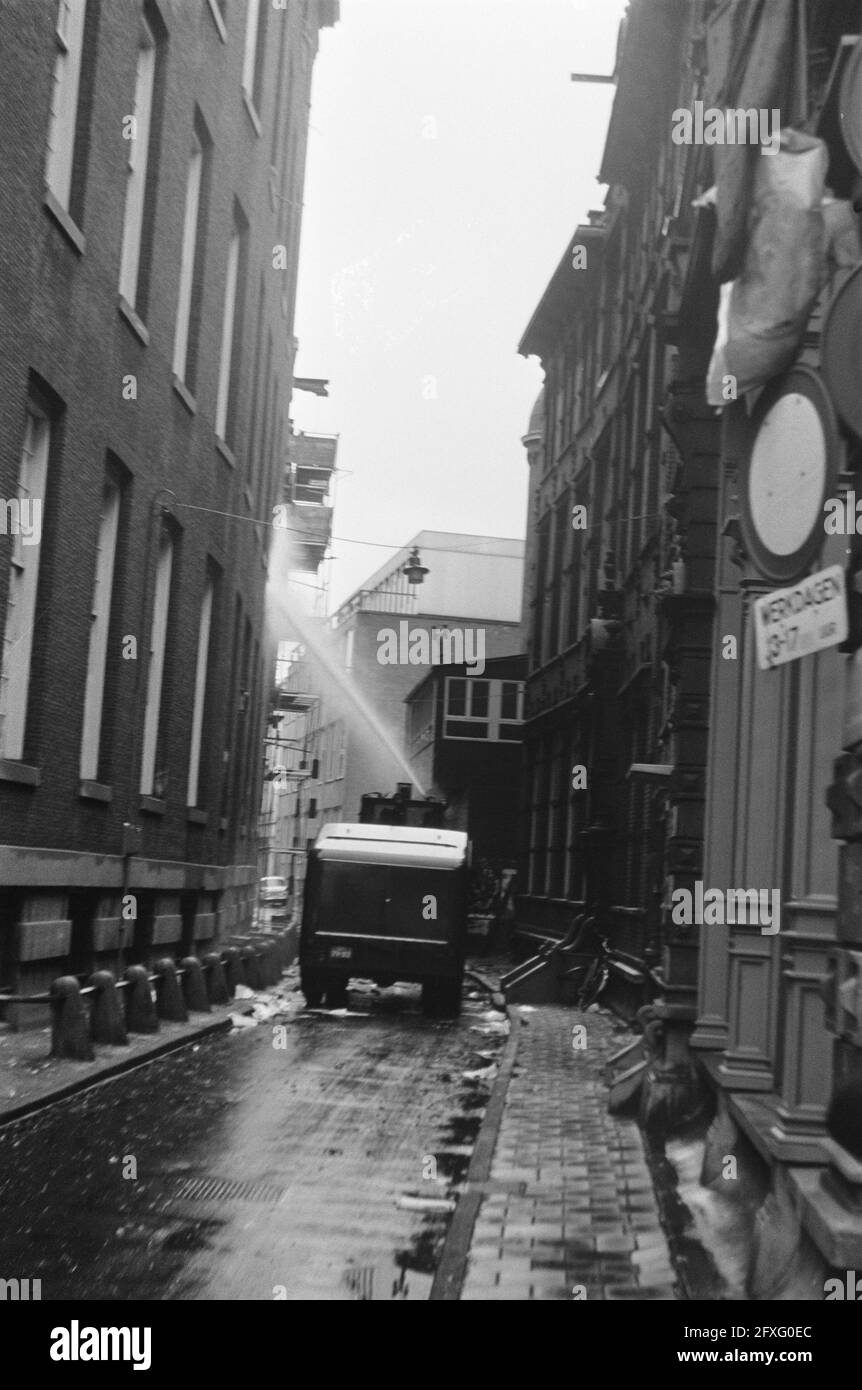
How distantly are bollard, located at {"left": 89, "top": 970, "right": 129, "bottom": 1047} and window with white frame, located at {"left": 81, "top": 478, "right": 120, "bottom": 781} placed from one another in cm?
352

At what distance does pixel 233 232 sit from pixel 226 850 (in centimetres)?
907

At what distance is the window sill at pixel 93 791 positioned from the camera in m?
16.3

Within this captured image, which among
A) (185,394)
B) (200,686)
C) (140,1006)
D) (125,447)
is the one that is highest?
(185,394)

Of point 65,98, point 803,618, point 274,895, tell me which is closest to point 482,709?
point 274,895

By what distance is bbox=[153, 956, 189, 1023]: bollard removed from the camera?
1677 cm

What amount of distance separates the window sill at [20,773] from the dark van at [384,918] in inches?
290

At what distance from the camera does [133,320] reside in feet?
56.3

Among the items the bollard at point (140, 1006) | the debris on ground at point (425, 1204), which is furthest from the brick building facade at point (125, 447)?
the debris on ground at point (425, 1204)

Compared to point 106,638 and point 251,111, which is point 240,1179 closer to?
point 106,638

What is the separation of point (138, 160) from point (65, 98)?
2.88 metres

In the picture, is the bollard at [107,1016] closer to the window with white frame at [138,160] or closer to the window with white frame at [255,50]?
the window with white frame at [138,160]

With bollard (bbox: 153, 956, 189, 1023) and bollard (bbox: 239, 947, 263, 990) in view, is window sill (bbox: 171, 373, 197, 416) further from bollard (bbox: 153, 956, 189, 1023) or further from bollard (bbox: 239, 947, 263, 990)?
bollard (bbox: 239, 947, 263, 990)

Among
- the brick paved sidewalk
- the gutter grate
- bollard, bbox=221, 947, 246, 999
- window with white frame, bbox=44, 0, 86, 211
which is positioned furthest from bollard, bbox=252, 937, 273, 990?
the gutter grate
